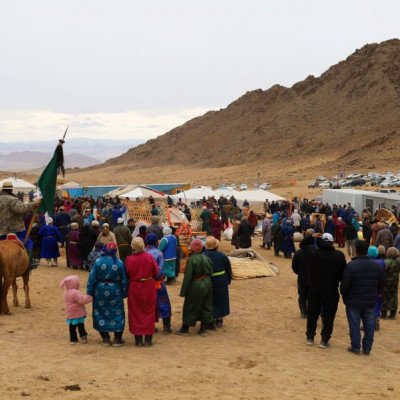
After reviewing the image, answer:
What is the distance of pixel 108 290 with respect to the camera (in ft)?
23.5

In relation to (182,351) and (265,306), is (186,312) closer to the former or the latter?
(182,351)

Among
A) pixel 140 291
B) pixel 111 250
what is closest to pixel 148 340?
pixel 140 291

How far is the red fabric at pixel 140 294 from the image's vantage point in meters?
7.24

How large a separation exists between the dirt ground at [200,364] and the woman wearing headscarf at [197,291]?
244 mm

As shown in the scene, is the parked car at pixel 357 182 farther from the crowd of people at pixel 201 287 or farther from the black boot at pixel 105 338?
the black boot at pixel 105 338

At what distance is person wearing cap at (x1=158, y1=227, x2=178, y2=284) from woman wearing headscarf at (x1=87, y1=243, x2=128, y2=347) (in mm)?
3292

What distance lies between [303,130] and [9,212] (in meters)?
93.2

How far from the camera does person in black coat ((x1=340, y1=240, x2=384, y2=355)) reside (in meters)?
7.32

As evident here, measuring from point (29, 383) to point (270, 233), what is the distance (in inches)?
522

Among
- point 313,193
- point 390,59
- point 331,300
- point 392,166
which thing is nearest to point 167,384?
point 331,300

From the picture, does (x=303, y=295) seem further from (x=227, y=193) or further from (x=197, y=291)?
(x=227, y=193)

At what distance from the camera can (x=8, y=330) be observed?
798 cm

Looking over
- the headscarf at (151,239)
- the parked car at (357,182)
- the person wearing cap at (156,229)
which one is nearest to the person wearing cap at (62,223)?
the person wearing cap at (156,229)

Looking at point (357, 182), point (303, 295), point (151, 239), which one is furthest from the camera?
point (357, 182)
